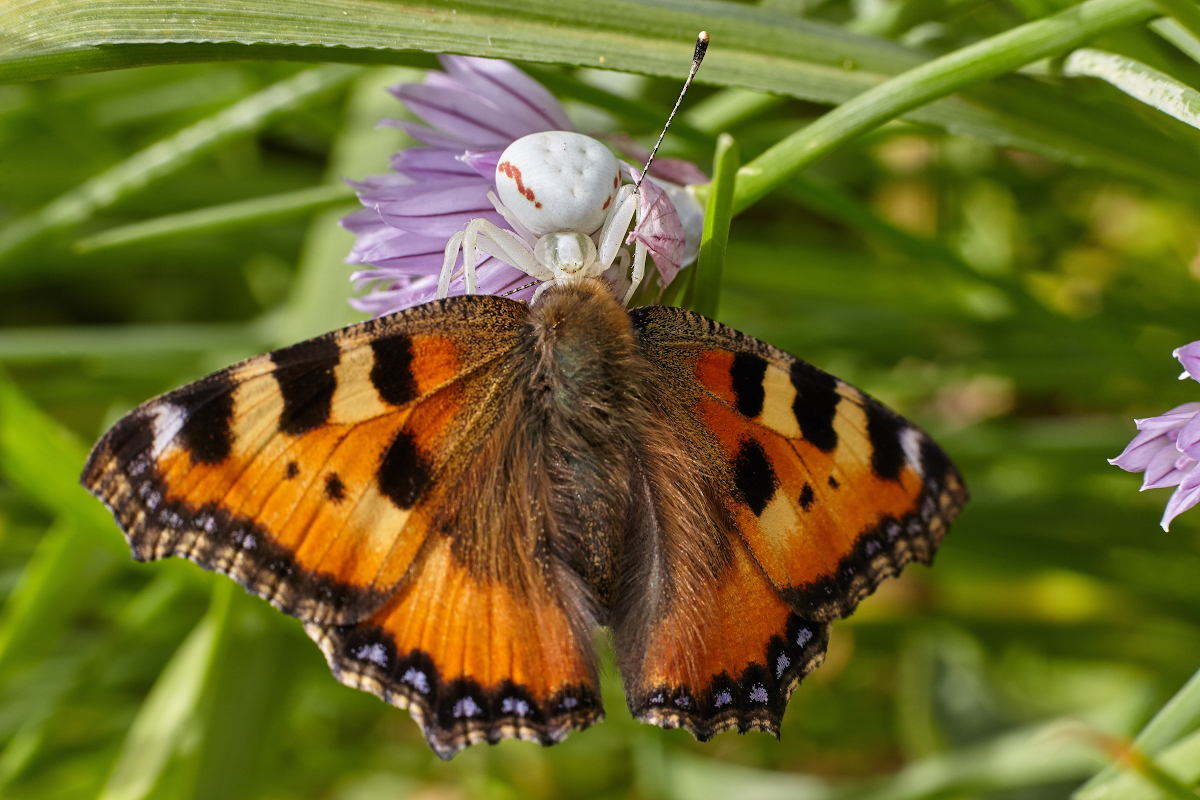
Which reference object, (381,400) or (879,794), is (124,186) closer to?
(381,400)

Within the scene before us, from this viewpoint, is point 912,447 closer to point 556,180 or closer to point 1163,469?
point 1163,469

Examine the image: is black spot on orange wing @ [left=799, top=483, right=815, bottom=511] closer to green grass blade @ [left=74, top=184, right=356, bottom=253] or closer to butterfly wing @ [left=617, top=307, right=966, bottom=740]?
butterfly wing @ [left=617, top=307, right=966, bottom=740]

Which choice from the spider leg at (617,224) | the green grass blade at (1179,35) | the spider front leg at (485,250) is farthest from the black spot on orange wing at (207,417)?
the green grass blade at (1179,35)

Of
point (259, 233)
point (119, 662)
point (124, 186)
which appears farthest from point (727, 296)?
point (119, 662)

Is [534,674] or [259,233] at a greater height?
[259,233]

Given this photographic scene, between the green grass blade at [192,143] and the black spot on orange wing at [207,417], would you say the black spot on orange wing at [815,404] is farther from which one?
the green grass blade at [192,143]


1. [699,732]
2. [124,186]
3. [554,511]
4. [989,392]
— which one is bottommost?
[699,732]

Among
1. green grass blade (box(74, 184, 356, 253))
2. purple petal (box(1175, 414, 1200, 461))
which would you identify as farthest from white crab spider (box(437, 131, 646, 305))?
purple petal (box(1175, 414, 1200, 461))
